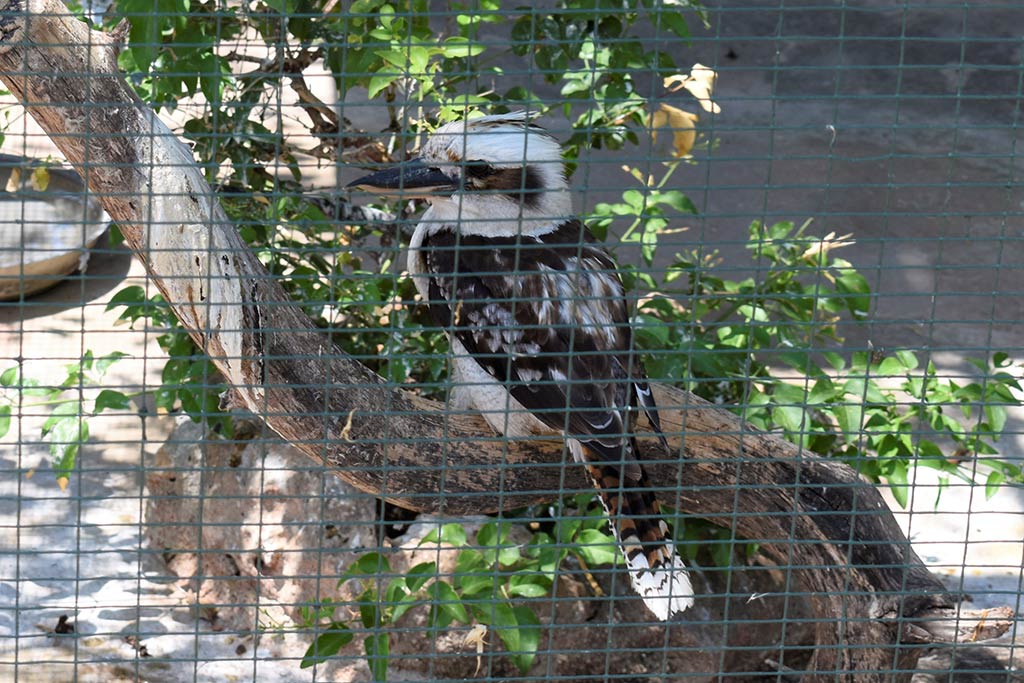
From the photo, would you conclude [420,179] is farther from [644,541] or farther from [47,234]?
[47,234]

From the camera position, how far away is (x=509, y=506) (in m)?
2.74

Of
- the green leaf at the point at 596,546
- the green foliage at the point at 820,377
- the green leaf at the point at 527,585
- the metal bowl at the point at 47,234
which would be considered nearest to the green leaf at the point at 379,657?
the green leaf at the point at 527,585

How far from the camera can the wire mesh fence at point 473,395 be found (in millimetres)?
2076

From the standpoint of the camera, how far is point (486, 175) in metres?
2.66

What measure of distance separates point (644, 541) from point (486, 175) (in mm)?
839

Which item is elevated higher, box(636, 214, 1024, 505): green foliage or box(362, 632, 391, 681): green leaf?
box(636, 214, 1024, 505): green foliage

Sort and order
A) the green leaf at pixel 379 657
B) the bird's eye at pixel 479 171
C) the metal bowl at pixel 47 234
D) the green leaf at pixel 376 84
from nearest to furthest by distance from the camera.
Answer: the green leaf at pixel 379 657, the green leaf at pixel 376 84, the bird's eye at pixel 479 171, the metal bowl at pixel 47 234

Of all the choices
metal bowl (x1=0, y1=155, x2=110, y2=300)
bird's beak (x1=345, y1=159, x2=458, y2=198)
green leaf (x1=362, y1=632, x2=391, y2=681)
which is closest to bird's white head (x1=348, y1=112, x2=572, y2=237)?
bird's beak (x1=345, y1=159, x2=458, y2=198)

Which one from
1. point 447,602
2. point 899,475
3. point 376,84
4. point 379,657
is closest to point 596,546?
point 447,602

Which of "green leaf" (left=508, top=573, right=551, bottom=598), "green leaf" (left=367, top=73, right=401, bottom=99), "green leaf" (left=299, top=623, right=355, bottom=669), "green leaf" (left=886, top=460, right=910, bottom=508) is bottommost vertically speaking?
"green leaf" (left=299, top=623, right=355, bottom=669)

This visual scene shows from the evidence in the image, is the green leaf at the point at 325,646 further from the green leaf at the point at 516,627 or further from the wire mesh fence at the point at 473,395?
the green leaf at the point at 516,627

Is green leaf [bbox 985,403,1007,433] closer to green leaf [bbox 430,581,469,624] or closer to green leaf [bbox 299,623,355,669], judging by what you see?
green leaf [bbox 430,581,469,624]

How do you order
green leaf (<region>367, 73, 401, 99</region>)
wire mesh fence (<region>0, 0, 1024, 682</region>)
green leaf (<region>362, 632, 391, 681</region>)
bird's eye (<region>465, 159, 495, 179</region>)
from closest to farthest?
1. wire mesh fence (<region>0, 0, 1024, 682</region>)
2. green leaf (<region>362, 632, 391, 681</region>)
3. green leaf (<region>367, 73, 401, 99</region>)
4. bird's eye (<region>465, 159, 495, 179</region>)

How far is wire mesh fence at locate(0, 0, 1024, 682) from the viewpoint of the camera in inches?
81.7
